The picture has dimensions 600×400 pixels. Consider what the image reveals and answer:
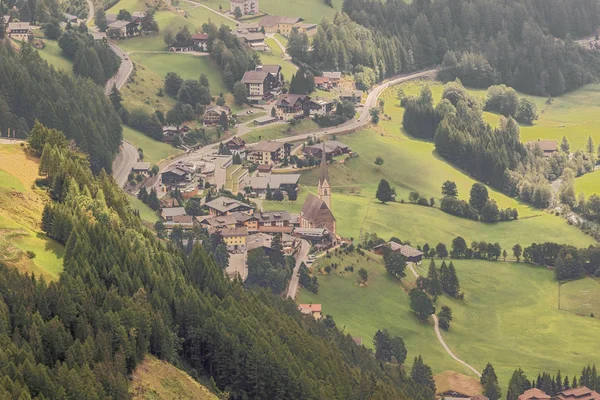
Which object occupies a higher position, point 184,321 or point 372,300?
point 184,321

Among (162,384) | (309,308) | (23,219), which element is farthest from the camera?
(309,308)

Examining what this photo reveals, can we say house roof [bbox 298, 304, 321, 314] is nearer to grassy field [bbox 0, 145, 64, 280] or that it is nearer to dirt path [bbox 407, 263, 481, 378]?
dirt path [bbox 407, 263, 481, 378]

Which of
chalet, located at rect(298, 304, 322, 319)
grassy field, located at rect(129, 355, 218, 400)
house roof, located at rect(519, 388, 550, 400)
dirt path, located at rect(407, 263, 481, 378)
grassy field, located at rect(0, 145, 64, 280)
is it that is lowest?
dirt path, located at rect(407, 263, 481, 378)

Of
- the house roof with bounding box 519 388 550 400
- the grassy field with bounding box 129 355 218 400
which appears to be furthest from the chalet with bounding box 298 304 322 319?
the grassy field with bounding box 129 355 218 400

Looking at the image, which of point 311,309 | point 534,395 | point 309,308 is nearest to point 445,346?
point 311,309

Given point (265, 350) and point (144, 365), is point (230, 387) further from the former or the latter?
point (144, 365)

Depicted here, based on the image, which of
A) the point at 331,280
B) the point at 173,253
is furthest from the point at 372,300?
the point at 173,253

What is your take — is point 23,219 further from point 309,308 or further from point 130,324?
point 309,308
